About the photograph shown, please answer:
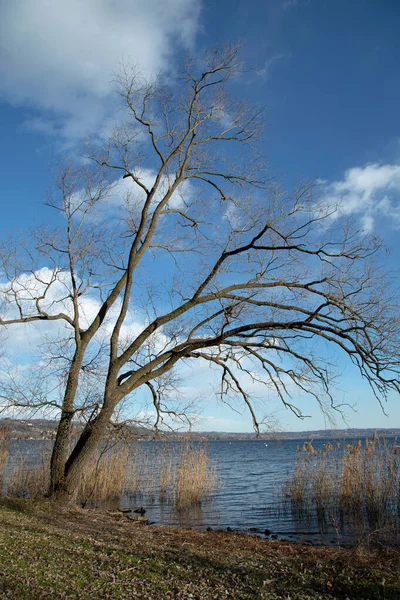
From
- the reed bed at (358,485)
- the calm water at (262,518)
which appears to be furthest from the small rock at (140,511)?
the reed bed at (358,485)

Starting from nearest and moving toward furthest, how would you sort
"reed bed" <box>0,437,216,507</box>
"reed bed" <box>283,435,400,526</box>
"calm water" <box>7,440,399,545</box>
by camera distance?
"calm water" <box>7,440,399,545</box>
"reed bed" <box>283,435,400,526</box>
"reed bed" <box>0,437,216,507</box>

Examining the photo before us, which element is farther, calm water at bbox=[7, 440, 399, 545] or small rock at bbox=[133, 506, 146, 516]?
small rock at bbox=[133, 506, 146, 516]

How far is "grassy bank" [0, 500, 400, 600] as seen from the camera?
4.80m

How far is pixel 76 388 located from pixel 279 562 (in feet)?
23.3

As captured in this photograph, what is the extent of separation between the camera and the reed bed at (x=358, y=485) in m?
11.8

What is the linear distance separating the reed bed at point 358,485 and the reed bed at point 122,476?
293 centimetres

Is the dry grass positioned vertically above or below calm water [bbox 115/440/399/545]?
above

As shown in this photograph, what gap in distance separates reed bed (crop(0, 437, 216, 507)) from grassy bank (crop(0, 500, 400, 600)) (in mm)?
7113

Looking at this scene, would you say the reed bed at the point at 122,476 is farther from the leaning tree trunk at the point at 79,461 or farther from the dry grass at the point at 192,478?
the leaning tree trunk at the point at 79,461

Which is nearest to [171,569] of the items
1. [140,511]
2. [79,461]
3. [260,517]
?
[79,461]

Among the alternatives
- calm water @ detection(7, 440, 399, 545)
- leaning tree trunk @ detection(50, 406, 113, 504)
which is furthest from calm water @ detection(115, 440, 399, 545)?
leaning tree trunk @ detection(50, 406, 113, 504)

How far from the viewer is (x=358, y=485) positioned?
41.4 ft

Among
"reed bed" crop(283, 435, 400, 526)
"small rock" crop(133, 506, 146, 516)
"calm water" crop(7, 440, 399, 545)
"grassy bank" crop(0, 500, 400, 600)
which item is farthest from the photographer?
"small rock" crop(133, 506, 146, 516)

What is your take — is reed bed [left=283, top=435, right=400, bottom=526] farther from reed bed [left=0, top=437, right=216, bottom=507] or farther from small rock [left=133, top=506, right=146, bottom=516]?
small rock [left=133, top=506, right=146, bottom=516]
